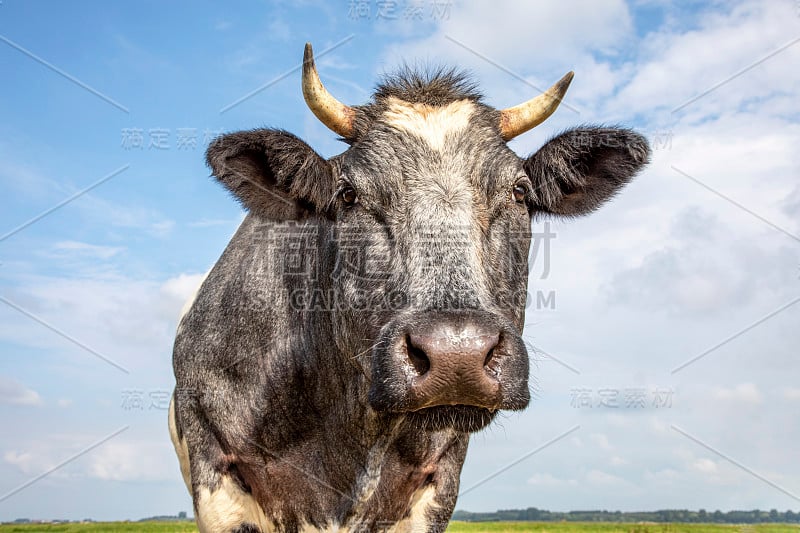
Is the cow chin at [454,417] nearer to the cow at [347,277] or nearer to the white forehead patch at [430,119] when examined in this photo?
the cow at [347,277]

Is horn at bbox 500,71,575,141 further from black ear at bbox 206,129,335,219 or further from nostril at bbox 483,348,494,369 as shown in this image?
nostril at bbox 483,348,494,369

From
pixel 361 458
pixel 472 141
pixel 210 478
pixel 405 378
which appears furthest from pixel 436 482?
pixel 472 141

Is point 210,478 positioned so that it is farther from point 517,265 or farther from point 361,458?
point 517,265

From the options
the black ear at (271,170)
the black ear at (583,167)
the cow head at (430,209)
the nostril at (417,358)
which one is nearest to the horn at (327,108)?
the cow head at (430,209)

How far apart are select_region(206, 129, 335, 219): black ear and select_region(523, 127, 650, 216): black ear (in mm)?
2006

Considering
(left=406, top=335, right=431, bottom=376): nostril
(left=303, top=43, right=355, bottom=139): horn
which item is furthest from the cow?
(left=406, top=335, right=431, bottom=376): nostril

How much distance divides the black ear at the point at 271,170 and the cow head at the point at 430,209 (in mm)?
13

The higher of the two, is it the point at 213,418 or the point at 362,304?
the point at 362,304

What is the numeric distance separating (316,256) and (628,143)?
313 centimetres

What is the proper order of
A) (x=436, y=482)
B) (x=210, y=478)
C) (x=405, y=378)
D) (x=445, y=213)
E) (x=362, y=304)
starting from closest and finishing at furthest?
(x=405, y=378)
(x=445, y=213)
(x=362, y=304)
(x=210, y=478)
(x=436, y=482)

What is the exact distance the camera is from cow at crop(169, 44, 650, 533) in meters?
5.52

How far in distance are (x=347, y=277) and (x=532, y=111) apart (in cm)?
249

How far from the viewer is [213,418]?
6.61 meters

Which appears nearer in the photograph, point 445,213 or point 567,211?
point 445,213
